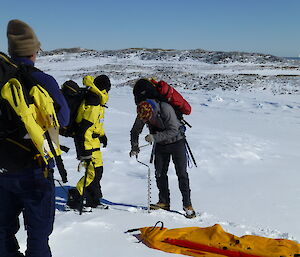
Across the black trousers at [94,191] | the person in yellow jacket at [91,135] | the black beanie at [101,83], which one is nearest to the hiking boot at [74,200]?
the person in yellow jacket at [91,135]

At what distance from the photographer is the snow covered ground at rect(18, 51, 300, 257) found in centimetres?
338

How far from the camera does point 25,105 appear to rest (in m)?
2.05

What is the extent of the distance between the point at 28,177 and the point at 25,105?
490 mm

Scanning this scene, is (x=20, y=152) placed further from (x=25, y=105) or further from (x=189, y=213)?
(x=189, y=213)

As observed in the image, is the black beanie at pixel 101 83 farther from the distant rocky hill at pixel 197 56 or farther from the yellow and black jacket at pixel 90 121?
the distant rocky hill at pixel 197 56

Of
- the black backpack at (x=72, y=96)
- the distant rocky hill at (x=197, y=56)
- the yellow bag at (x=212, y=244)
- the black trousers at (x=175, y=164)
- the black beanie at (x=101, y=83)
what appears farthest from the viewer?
the distant rocky hill at (x=197, y=56)

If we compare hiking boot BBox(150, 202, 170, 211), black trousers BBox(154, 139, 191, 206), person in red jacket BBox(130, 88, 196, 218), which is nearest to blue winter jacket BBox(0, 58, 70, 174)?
person in red jacket BBox(130, 88, 196, 218)

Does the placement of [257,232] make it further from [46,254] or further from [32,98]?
[32,98]

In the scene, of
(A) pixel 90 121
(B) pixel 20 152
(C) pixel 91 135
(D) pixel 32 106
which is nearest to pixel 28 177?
(B) pixel 20 152

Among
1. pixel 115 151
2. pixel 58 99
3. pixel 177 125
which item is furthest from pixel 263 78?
pixel 58 99

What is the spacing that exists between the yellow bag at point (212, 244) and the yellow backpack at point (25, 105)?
1654 millimetres

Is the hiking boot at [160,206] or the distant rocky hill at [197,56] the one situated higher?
the distant rocky hill at [197,56]

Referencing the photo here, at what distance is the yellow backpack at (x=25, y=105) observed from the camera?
2047 mm

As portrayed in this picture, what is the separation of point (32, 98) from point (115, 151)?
5483 millimetres
